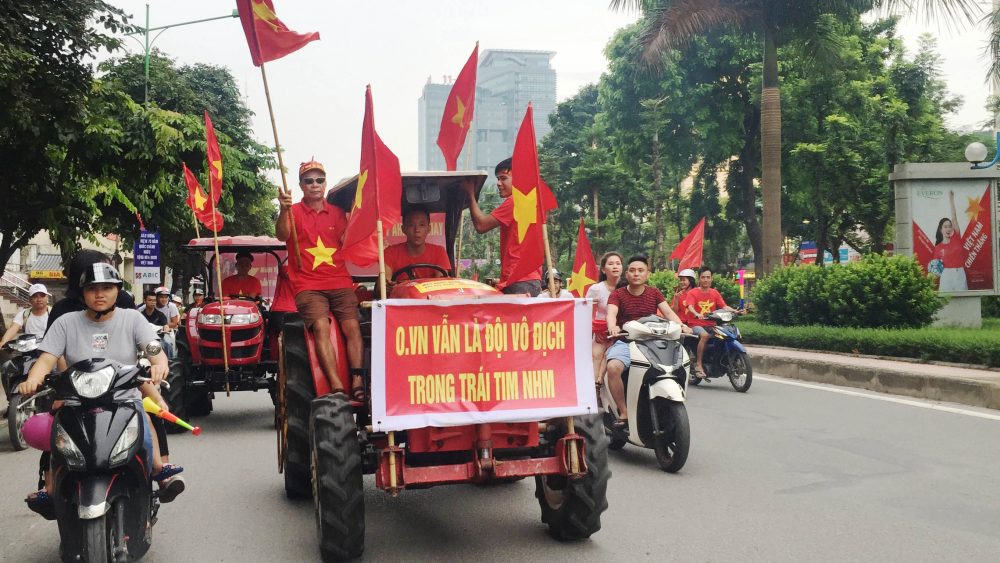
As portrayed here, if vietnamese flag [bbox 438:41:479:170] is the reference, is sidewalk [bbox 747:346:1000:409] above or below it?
below

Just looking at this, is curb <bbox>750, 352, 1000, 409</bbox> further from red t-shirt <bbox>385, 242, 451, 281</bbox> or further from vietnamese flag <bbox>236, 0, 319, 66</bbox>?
vietnamese flag <bbox>236, 0, 319, 66</bbox>

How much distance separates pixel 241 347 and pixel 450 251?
4700mm

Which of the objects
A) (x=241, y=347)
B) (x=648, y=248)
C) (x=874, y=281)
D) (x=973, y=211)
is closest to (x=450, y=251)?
(x=241, y=347)

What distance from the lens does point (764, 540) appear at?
5602 mm

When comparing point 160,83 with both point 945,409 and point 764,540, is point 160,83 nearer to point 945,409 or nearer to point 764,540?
point 945,409

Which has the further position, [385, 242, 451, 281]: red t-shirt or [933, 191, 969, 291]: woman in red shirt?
[933, 191, 969, 291]: woman in red shirt

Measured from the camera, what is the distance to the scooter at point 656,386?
769 cm

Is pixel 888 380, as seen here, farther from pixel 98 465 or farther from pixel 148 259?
pixel 148 259

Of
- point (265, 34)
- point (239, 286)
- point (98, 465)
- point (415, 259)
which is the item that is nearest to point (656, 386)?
point (415, 259)

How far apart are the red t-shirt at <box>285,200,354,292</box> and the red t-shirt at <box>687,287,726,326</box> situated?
26.8ft

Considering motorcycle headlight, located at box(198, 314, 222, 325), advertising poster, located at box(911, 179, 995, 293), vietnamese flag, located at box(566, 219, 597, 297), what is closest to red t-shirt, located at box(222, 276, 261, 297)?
motorcycle headlight, located at box(198, 314, 222, 325)

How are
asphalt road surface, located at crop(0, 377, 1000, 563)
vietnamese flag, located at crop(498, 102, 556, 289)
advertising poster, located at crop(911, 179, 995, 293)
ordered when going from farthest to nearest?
advertising poster, located at crop(911, 179, 995, 293), vietnamese flag, located at crop(498, 102, 556, 289), asphalt road surface, located at crop(0, 377, 1000, 563)

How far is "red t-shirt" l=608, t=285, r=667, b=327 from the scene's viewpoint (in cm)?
841

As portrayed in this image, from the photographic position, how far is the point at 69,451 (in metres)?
4.46
